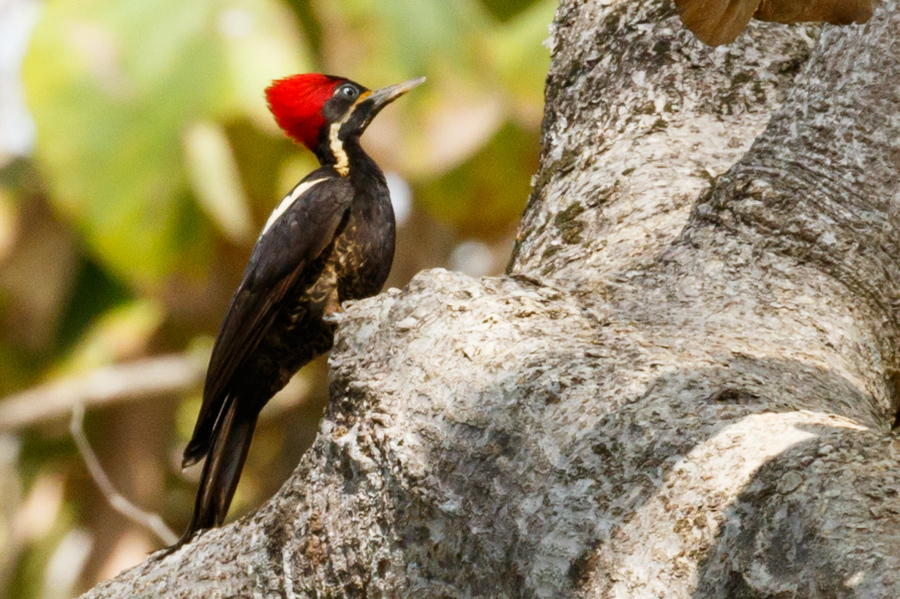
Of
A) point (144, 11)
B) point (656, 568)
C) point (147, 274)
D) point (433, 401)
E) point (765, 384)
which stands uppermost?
point (144, 11)

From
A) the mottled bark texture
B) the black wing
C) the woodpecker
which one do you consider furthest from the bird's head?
the mottled bark texture

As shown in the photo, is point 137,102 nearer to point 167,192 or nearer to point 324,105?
point 167,192

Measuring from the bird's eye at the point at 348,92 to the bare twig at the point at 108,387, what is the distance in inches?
154

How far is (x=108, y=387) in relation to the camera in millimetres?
7676

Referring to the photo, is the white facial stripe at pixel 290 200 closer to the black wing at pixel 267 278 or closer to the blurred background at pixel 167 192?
the black wing at pixel 267 278

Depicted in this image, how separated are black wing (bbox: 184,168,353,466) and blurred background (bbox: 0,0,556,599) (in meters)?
2.91

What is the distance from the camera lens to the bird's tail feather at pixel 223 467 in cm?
307

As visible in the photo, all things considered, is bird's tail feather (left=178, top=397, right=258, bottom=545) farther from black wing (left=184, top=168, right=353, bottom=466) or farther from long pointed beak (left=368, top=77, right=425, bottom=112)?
long pointed beak (left=368, top=77, right=425, bottom=112)

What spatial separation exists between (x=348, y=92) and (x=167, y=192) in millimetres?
3082

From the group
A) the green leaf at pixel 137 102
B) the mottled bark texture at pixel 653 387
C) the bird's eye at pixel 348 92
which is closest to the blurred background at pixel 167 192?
the green leaf at pixel 137 102

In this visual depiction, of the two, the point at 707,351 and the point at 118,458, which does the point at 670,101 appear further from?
the point at 118,458

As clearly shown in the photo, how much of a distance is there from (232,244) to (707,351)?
19.6 feet

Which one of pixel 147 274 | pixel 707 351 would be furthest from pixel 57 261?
pixel 707 351

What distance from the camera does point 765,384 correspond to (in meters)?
1.72
